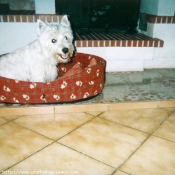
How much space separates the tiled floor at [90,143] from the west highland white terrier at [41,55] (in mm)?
498

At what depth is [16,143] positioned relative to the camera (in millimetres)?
1778

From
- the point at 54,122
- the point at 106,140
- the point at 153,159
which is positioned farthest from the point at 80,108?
the point at 153,159

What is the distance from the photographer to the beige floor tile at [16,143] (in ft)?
5.25

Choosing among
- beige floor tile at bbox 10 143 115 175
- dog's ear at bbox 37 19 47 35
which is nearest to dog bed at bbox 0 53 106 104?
dog's ear at bbox 37 19 47 35

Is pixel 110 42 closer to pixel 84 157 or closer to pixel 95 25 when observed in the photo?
pixel 95 25

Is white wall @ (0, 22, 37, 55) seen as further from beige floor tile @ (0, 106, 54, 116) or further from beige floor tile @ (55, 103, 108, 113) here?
beige floor tile @ (55, 103, 108, 113)

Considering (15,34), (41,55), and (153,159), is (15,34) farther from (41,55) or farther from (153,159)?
(153,159)

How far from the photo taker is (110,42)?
3.51m

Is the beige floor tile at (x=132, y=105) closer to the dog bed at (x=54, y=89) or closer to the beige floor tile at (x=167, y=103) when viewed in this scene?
the beige floor tile at (x=167, y=103)

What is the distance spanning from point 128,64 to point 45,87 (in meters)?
1.93

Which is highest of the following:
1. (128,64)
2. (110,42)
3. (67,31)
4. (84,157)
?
(67,31)

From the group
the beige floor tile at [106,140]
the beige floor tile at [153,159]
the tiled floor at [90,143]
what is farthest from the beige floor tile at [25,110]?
the beige floor tile at [153,159]

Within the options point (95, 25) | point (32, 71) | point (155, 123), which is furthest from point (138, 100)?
Result: point (95, 25)

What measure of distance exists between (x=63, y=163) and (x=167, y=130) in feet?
3.54
